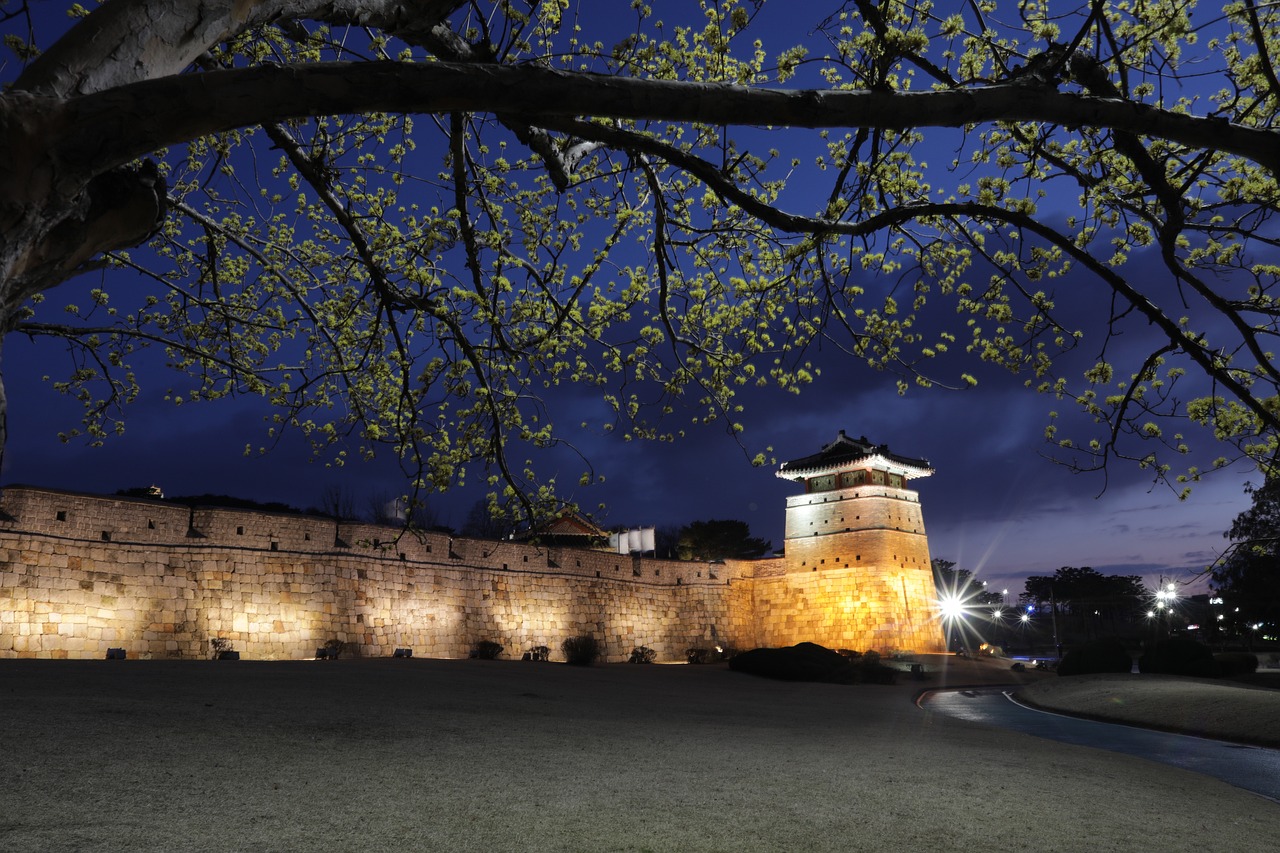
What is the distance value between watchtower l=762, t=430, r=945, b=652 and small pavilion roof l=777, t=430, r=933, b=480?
4cm

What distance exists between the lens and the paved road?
694 centimetres

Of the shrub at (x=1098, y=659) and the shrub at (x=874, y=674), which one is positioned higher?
the shrub at (x=1098, y=659)

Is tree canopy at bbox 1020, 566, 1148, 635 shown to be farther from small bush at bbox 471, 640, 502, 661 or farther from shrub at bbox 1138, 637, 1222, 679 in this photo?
small bush at bbox 471, 640, 502, 661

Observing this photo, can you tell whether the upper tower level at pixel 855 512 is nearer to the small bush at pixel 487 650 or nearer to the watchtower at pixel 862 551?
the watchtower at pixel 862 551

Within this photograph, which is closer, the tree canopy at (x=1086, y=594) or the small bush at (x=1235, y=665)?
the small bush at (x=1235, y=665)

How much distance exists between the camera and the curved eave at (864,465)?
29828 mm

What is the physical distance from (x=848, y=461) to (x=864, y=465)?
646 millimetres

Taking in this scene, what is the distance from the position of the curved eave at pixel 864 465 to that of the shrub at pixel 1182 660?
12.7 meters

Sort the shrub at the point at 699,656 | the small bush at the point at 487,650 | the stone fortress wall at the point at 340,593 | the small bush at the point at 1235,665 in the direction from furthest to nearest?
the shrub at the point at 699,656 < the small bush at the point at 487,650 < the small bush at the point at 1235,665 < the stone fortress wall at the point at 340,593

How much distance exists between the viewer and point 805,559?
30781 mm

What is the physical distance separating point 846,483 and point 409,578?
17.4 m

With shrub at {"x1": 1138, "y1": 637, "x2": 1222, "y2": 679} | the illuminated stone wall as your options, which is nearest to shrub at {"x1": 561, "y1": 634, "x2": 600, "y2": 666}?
the illuminated stone wall

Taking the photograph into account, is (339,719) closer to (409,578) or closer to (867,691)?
(867,691)

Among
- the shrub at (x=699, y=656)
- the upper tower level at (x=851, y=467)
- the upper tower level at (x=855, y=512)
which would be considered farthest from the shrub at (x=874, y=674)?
the upper tower level at (x=851, y=467)
